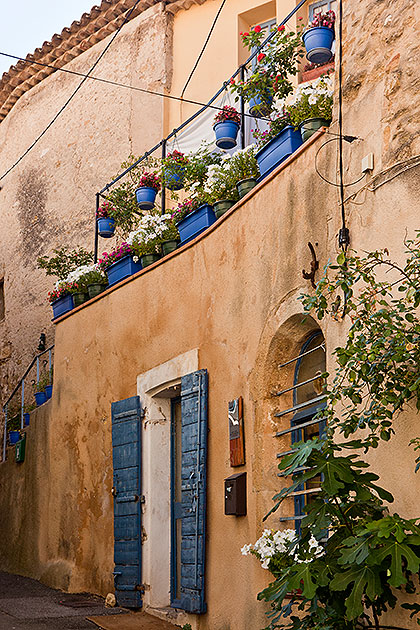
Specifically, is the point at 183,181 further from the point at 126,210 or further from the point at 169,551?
the point at 169,551

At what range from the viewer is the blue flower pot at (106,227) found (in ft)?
32.3

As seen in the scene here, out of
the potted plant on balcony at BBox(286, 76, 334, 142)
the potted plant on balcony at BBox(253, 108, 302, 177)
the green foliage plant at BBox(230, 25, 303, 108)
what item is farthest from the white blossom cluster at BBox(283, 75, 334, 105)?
the green foliage plant at BBox(230, 25, 303, 108)

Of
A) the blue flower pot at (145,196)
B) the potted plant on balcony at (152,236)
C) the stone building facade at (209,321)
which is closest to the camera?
the stone building facade at (209,321)

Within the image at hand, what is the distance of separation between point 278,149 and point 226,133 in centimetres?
135

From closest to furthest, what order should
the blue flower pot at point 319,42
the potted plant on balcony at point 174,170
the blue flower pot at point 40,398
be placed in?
the blue flower pot at point 319,42
the potted plant on balcony at point 174,170
the blue flower pot at point 40,398

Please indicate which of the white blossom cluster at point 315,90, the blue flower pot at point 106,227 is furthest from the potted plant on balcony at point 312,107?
the blue flower pot at point 106,227

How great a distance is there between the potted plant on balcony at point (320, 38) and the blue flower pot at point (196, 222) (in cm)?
170

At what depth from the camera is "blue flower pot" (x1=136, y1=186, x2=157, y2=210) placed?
354 inches

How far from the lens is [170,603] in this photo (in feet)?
25.3

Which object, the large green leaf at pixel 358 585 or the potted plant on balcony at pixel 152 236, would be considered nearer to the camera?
the large green leaf at pixel 358 585

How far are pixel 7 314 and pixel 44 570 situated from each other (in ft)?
19.2

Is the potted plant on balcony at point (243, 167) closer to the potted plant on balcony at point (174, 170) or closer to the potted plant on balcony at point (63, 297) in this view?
the potted plant on balcony at point (174, 170)

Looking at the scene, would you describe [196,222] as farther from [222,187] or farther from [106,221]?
[106,221]

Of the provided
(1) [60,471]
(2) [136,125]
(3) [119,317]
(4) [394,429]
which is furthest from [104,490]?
(2) [136,125]
